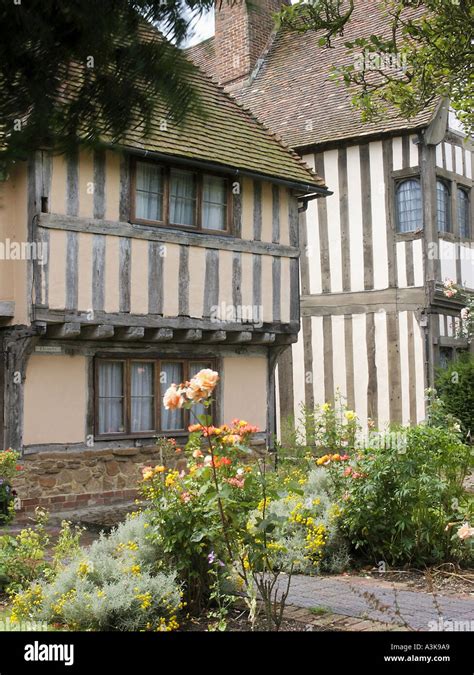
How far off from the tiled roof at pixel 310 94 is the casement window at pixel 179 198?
184 inches

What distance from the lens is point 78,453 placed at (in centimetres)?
995

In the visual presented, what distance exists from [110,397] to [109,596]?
5987mm

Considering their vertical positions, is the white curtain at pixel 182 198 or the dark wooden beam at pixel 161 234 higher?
the white curtain at pixel 182 198

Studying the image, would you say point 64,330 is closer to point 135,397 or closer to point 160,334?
point 160,334

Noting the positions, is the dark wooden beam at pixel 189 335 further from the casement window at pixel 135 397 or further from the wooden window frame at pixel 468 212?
the wooden window frame at pixel 468 212

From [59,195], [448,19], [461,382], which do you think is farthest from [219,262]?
[461,382]

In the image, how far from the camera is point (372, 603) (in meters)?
4.85

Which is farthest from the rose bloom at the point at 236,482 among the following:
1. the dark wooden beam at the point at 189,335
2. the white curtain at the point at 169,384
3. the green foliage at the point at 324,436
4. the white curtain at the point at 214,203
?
the white curtain at the point at 214,203

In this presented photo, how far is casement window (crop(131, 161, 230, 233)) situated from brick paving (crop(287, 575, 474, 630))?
19.3 ft

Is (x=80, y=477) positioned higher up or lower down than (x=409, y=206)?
lower down

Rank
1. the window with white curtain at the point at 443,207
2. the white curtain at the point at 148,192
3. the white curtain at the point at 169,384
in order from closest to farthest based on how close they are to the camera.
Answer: the white curtain at the point at 148,192 < the white curtain at the point at 169,384 < the window with white curtain at the point at 443,207

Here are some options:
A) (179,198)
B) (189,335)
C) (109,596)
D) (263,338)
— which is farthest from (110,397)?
(109,596)

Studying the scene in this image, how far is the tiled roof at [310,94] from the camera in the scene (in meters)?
15.2
